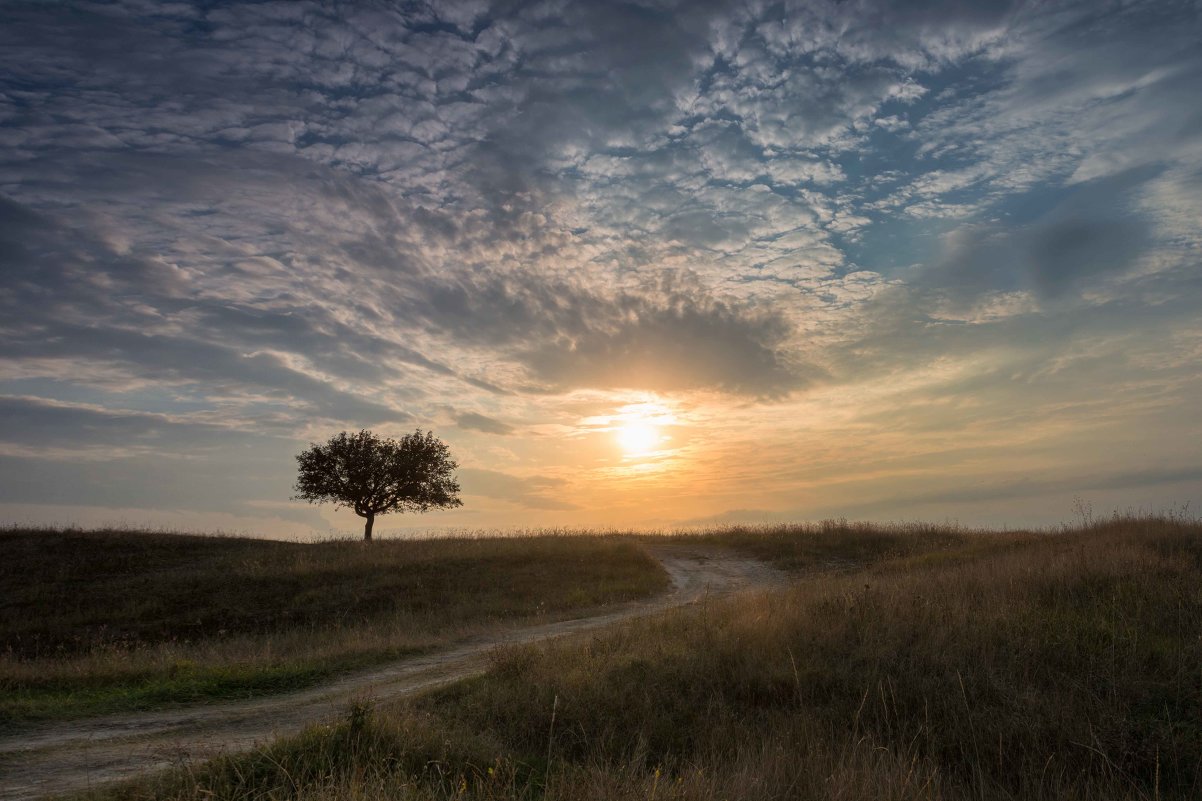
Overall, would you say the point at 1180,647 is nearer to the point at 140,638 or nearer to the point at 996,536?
the point at 996,536

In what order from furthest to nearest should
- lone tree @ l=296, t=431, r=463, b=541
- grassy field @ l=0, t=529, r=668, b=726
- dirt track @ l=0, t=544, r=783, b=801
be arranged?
lone tree @ l=296, t=431, r=463, b=541
grassy field @ l=0, t=529, r=668, b=726
dirt track @ l=0, t=544, r=783, b=801

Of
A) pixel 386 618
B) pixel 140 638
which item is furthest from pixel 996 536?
pixel 140 638

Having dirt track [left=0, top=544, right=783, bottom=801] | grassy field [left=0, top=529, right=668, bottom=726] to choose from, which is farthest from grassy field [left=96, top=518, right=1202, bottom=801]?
grassy field [left=0, top=529, right=668, bottom=726]

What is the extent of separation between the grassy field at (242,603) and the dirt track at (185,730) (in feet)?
3.17

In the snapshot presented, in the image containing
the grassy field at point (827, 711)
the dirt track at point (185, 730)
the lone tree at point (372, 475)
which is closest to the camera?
the grassy field at point (827, 711)

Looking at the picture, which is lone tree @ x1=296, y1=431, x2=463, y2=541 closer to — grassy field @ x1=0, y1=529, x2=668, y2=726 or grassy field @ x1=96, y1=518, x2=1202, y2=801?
grassy field @ x1=0, y1=529, x2=668, y2=726

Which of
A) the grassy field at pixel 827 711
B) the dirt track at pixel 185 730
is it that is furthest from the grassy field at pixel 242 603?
the grassy field at pixel 827 711

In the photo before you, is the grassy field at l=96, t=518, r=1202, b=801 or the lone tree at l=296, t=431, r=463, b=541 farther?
the lone tree at l=296, t=431, r=463, b=541

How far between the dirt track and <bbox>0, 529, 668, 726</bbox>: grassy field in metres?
0.97

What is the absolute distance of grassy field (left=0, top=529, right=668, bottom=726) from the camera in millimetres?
13266

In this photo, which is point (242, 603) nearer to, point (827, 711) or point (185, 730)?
point (185, 730)

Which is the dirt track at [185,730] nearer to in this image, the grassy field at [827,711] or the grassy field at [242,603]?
the grassy field at [242,603]

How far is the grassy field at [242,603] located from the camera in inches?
522

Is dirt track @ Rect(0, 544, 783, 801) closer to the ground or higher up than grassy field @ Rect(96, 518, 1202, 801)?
closer to the ground
